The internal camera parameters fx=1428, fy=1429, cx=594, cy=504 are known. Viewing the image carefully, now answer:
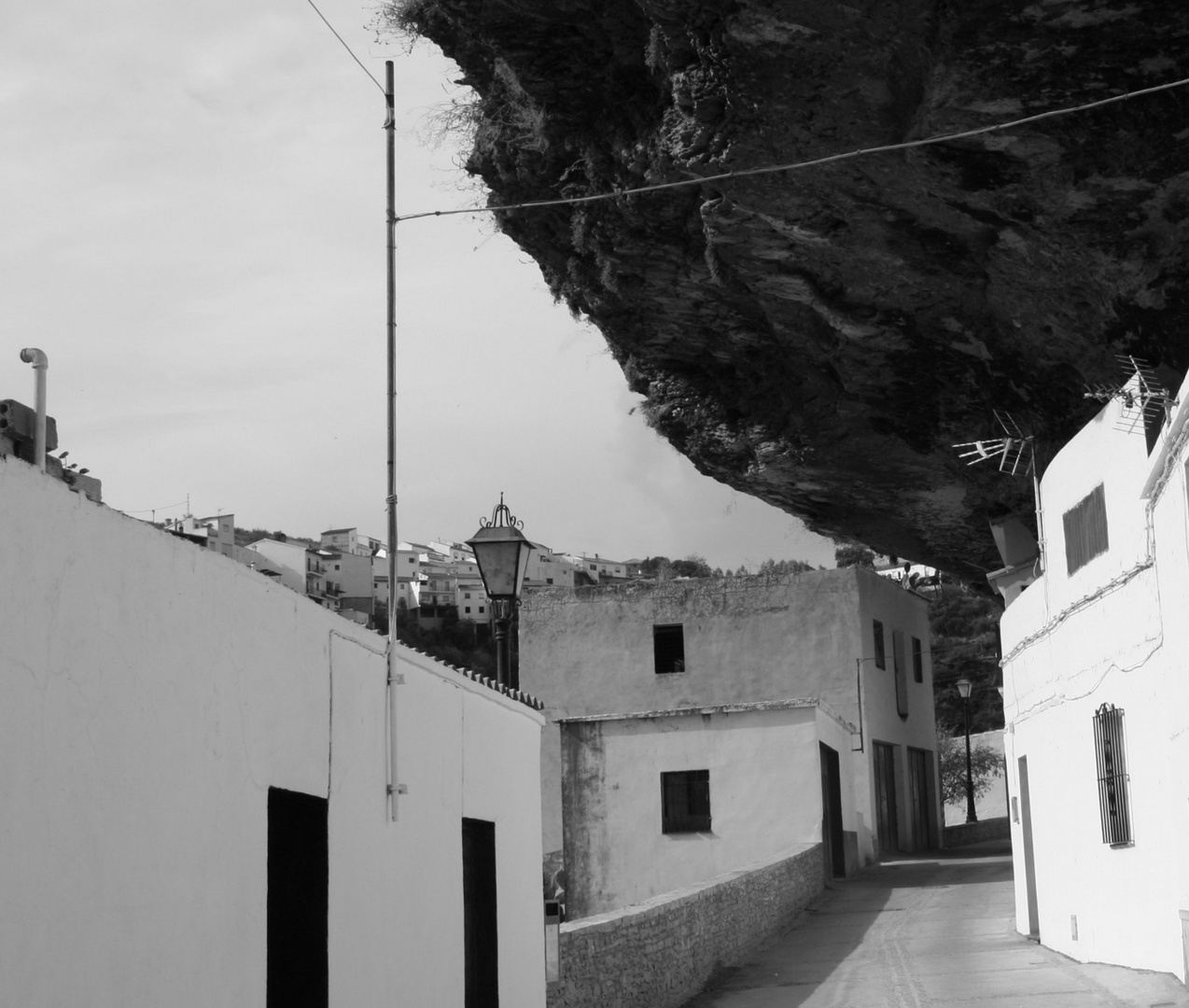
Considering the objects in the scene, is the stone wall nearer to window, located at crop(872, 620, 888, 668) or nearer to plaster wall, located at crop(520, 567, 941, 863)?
plaster wall, located at crop(520, 567, 941, 863)

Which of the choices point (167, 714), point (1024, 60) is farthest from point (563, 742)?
point (167, 714)

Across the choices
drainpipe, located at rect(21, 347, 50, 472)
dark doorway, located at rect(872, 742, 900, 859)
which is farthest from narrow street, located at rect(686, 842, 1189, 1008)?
drainpipe, located at rect(21, 347, 50, 472)

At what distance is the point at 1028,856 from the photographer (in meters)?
16.6

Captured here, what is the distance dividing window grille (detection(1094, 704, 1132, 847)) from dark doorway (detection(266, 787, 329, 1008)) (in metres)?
7.02

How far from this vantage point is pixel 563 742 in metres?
25.0

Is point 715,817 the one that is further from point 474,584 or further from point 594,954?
point 474,584

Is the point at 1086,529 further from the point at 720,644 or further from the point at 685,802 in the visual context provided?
the point at 720,644

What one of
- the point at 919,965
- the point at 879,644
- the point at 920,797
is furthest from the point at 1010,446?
the point at 920,797

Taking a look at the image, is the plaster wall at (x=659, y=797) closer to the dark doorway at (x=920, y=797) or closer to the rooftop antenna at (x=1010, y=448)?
the rooftop antenna at (x=1010, y=448)

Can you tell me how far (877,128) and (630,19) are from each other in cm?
310

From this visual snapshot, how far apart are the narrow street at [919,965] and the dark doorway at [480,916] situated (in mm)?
3860

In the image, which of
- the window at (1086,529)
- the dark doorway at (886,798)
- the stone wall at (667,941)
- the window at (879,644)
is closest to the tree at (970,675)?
the window at (879,644)

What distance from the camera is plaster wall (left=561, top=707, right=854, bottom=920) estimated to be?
76.7ft

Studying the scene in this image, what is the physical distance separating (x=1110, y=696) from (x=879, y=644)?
2069 cm
